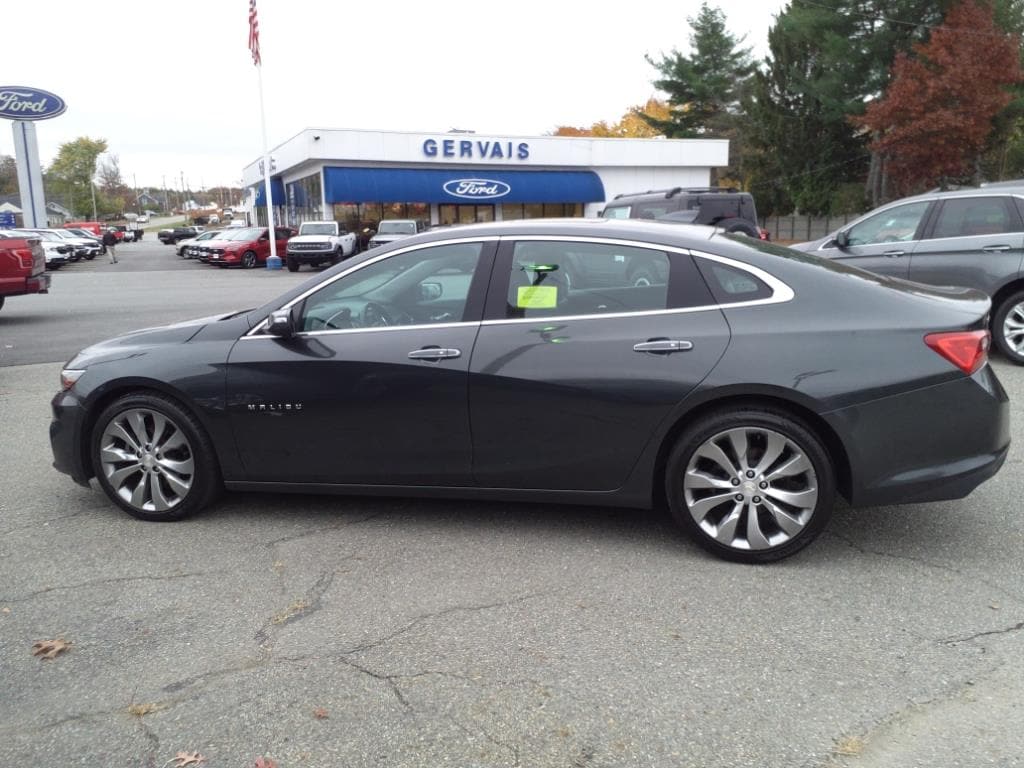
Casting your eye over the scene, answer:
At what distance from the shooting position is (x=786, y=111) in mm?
44406

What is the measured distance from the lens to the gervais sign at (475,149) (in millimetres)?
39781

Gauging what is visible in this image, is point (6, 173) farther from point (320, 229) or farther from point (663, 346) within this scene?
point (663, 346)

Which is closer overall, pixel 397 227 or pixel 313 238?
pixel 397 227

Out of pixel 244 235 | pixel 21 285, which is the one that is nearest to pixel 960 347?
pixel 21 285

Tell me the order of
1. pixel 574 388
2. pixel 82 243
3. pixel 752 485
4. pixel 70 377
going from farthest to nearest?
pixel 82 243 → pixel 70 377 → pixel 574 388 → pixel 752 485

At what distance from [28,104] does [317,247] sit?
1119 inches

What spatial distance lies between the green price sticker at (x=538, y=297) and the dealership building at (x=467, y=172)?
32747 mm

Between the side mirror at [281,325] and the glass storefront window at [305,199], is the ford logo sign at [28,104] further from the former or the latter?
the side mirror at [281,325]

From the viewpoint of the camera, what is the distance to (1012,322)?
333 inches

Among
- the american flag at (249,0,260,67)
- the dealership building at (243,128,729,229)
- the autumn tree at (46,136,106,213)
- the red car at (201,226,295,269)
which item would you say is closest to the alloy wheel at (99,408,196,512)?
the american flag at (249,0,260,67)

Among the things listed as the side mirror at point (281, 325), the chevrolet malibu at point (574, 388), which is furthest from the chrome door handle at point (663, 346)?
the side mirror at point (281, 325)

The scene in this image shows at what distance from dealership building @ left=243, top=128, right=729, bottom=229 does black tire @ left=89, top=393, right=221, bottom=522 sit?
32587 millimetres

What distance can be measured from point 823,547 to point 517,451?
159cm

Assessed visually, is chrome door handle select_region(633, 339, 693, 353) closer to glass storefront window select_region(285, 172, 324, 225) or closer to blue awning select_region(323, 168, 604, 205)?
blue awning select_region(323, 168, 604, 205)
